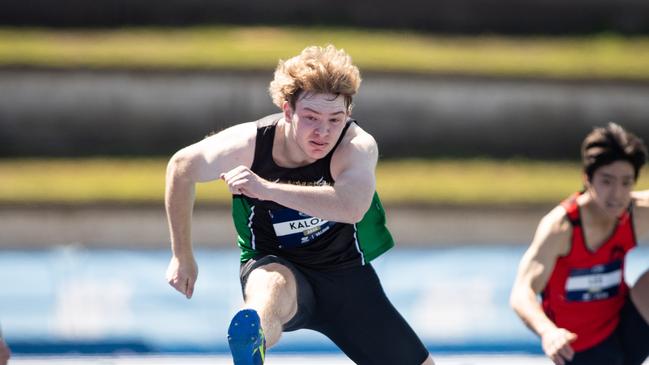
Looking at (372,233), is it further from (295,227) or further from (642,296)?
(642,296)

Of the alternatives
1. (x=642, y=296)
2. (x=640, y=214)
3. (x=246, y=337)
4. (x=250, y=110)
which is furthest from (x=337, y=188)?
(x=250, y=110)

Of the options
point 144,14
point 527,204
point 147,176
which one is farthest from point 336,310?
point 144,14

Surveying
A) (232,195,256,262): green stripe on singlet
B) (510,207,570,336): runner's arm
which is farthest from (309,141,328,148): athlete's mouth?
(510,207,570,336): runner's arm

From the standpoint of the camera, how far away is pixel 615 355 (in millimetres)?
4492

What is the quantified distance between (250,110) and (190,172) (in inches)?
316

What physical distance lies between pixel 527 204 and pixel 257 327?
707 centimetres

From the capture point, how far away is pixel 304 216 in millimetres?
4059

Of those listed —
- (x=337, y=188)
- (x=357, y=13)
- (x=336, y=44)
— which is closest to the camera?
(x=337, y=188)

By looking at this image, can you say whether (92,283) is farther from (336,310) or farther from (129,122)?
(129,122)

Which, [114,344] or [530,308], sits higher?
[530,308]

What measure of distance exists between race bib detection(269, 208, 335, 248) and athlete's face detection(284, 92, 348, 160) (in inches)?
12.2

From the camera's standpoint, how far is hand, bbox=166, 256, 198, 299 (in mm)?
4086

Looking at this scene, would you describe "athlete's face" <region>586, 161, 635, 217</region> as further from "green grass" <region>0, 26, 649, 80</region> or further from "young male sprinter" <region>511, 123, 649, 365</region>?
"green grass" <region>0, 26, 649, 80</region>

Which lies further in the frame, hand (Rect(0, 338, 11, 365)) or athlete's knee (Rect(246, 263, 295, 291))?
athlete's knee (Rect(246, 263, 295, 291))
